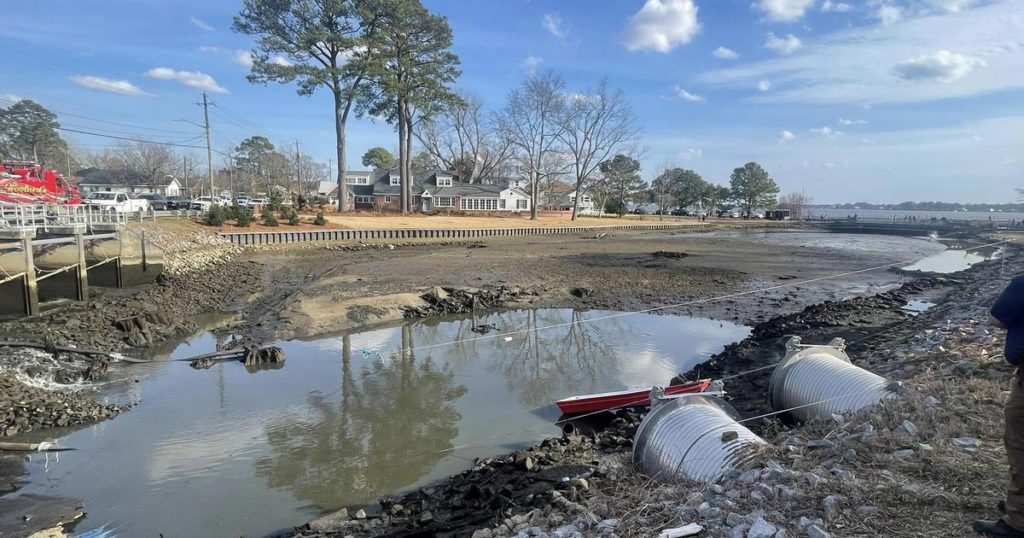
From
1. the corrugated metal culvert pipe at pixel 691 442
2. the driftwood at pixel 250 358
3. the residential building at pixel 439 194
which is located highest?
the residential building at pixel 439 194

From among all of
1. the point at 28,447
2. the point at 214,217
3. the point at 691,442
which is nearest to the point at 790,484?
the point at 691,442

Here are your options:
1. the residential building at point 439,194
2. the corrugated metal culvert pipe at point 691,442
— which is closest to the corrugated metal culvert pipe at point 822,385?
the corrugated metal culvert pipe at point 691,442

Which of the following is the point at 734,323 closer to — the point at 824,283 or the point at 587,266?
the point at 824,283

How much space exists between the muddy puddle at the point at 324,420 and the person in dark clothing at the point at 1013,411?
20.3 ft

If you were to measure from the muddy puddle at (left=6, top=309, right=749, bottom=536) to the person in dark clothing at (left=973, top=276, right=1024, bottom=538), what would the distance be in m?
6.20

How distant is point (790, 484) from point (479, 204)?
226 feet

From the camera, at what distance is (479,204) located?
7206 cm

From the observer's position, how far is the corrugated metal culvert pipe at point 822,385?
241 inches

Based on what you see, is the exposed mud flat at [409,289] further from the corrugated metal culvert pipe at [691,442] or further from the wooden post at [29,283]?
the corrugated metal culvert pipe at [691,442]

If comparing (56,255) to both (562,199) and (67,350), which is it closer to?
(67,350)

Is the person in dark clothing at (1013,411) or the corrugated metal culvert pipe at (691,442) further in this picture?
the corrugated metal culvert pipe at (691,442)

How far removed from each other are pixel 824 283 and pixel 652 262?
857cm

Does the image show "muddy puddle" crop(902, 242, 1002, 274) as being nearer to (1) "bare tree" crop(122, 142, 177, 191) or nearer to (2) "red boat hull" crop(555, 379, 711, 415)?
(2) "red boat hull" crop(555, 379, 711, 415)

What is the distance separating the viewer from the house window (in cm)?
7150
